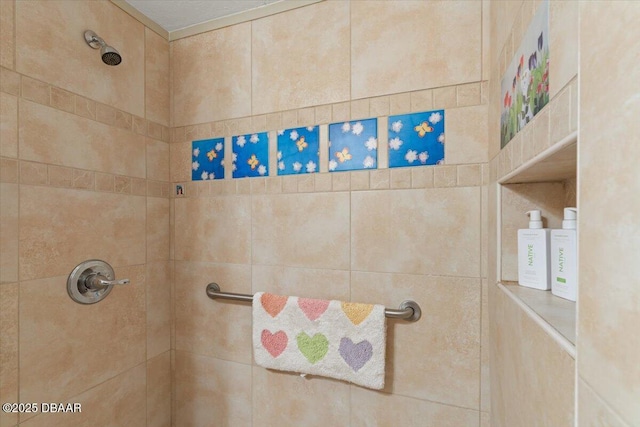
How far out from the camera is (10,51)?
0.90 metres

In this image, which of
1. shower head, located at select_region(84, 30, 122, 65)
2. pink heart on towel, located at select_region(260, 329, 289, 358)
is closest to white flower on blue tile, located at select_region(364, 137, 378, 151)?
pink heart on towel, located at select_region(260, 329, 289, 358)

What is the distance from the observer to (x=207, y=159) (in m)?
1.36

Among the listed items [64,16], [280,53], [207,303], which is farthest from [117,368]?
[280,53]

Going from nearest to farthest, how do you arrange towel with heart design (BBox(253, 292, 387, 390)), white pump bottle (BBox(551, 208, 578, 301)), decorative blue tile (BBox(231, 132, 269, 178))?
white pump bottle (BBox(551, 208, 578, 301)) → towel with heart design (BBox(253, 292, 387, 390)) → decorative blue tile (BBox(231, 132, 269, 178))

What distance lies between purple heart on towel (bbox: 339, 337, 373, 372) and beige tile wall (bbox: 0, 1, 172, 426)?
856 millimetres

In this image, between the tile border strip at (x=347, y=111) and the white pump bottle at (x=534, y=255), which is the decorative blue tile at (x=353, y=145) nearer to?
the tile border strip at (x=347, y=111)

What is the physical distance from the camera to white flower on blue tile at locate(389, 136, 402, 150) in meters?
1.05

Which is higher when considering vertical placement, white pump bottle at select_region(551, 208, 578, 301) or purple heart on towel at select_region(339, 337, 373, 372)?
white pump bottle at select_region(551, 208, 578, 301)

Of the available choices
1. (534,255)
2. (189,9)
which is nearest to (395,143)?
(534,255)

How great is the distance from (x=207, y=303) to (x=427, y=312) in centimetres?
91

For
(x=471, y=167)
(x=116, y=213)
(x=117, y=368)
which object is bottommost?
(x=117, y=368)

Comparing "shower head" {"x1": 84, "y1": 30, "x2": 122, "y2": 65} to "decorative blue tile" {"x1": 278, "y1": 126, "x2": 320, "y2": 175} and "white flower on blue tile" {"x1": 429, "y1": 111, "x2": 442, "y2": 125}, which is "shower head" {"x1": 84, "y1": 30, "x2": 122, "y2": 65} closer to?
"decorative blue tile" {"x1": 278, "y1": 126, "x2": 320, "y2": 175}

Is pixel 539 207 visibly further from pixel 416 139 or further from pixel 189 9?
pixel 189 9

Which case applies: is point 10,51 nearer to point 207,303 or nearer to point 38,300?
point 38,300
